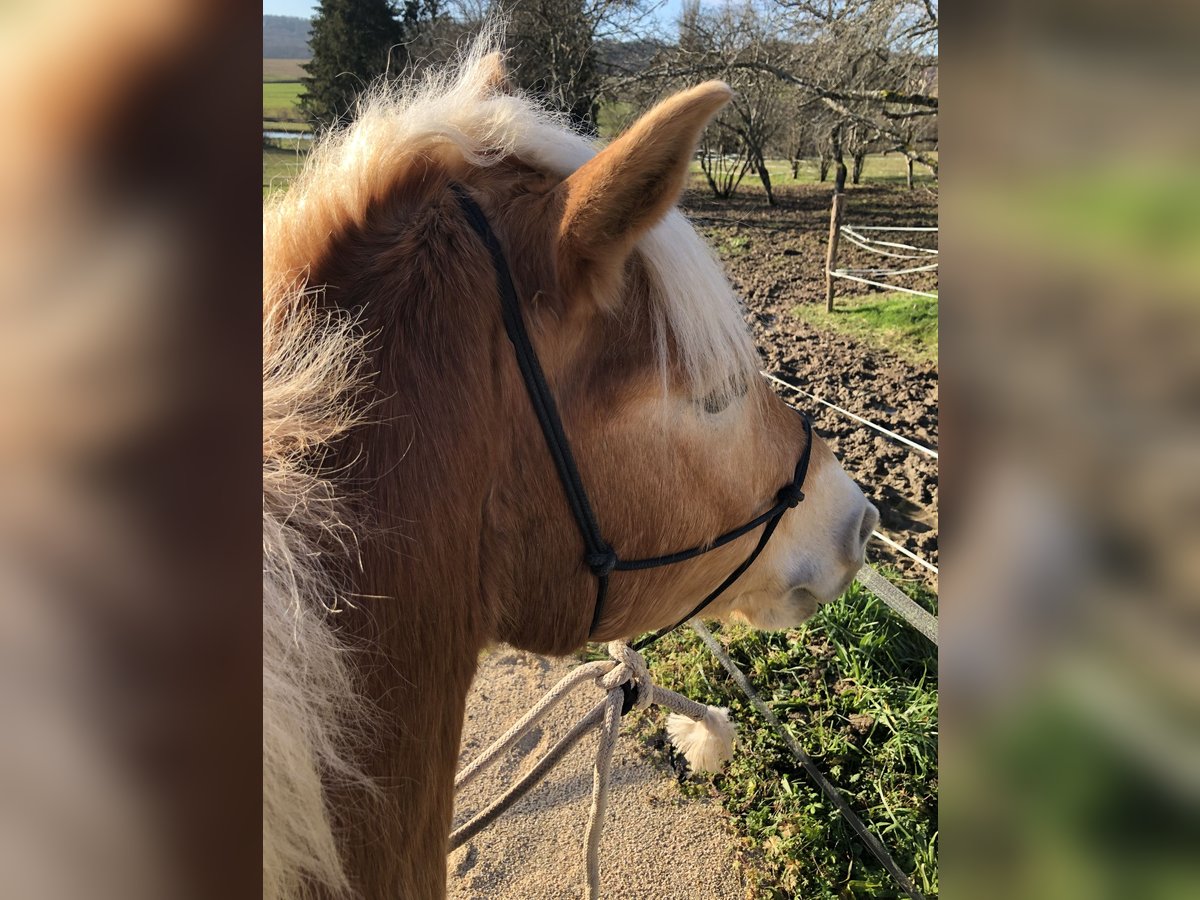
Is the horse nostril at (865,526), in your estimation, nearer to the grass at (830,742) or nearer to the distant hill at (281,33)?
the grass at (830,742)

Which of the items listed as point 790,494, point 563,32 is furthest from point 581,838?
point 563,32

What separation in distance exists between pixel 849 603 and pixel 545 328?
3210mm

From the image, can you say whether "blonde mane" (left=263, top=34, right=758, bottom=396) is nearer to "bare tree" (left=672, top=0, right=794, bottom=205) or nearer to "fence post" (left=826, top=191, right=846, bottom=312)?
"bare tree" (left=672, top=0, right=794, bottom=205)

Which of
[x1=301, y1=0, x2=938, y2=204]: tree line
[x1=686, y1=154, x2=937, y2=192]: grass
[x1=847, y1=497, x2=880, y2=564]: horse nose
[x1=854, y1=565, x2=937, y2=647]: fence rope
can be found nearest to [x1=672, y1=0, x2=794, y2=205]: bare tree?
[x1=301, y1=0, x2=938, y2=204]: tree line

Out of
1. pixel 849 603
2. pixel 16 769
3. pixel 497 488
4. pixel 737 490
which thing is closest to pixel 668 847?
pixel 849 603

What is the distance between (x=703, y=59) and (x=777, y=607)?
955 centimetres

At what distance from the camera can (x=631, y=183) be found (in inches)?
44.9

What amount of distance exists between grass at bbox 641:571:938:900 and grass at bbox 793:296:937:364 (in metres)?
5.14

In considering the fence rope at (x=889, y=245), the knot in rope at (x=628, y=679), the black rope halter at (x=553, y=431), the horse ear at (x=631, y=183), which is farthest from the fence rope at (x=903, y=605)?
the fence rope at (x=889, y=245)

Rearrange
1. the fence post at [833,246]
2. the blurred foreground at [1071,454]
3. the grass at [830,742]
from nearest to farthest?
the blurred foreground at [1071,454] → the grass at [830,742] → the fence post at [833,246]

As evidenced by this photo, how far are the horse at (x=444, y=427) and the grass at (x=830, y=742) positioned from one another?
71.6 inches

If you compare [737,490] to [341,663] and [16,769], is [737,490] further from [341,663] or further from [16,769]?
[16,769]

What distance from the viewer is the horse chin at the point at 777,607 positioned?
1.94m

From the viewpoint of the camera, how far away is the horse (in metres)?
1.03
